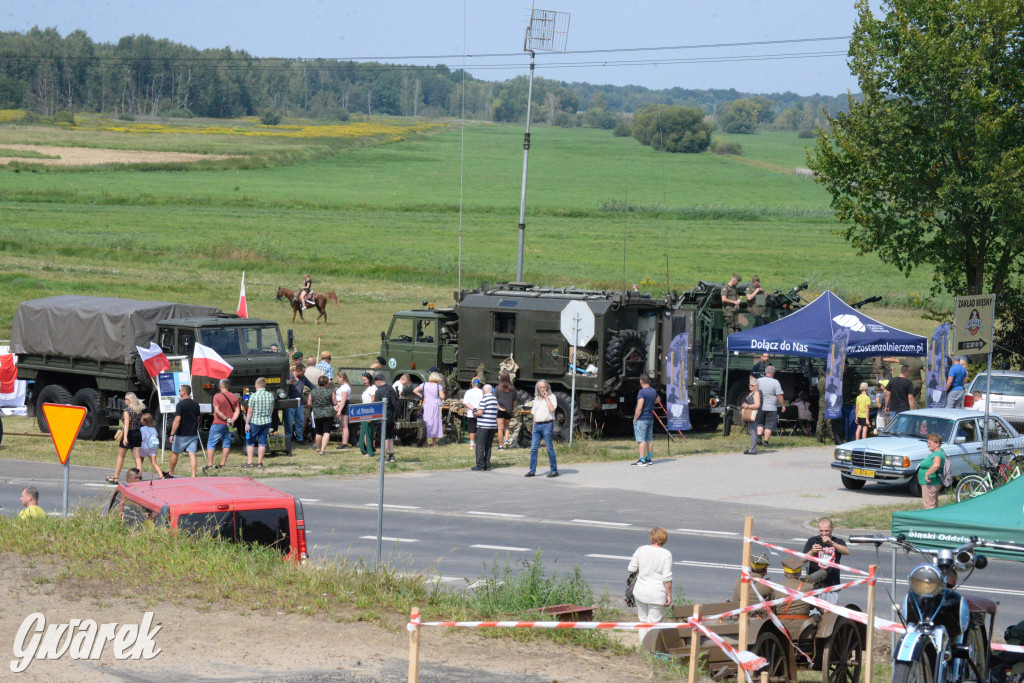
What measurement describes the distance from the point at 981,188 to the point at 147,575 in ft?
72.9

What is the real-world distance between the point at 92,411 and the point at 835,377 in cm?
1459

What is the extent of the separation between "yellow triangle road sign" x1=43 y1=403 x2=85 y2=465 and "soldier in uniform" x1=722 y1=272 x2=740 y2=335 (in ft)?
54.6

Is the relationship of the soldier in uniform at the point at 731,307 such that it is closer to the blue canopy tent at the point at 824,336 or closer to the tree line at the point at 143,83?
the blue canopy tent at the point at 824,336

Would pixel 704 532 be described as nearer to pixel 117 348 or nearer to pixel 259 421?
pixel 259 421

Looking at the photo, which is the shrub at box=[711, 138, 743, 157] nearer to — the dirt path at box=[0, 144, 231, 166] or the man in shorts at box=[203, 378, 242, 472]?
the dirt path at box=[0, 144, 231, 166]

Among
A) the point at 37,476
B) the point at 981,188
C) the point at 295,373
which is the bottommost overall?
the point at 37,476

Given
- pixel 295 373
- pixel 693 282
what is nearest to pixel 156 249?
pixel 693 282

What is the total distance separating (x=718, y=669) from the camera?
947 centimetres

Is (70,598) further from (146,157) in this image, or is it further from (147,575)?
(146,157)

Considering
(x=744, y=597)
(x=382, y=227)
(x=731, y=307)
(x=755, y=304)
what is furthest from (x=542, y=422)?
(x=382, y=227)

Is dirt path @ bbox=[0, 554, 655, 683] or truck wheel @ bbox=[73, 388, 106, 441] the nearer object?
dirt path @ bbox=[0, 554, 655, 683]

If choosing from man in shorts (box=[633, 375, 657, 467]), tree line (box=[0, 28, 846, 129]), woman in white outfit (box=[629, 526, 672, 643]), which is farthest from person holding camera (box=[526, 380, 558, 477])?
tree line (box=[0, 28, 846, 129])

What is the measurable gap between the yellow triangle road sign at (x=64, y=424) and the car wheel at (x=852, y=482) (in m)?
12.2

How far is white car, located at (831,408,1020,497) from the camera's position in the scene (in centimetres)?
1948
